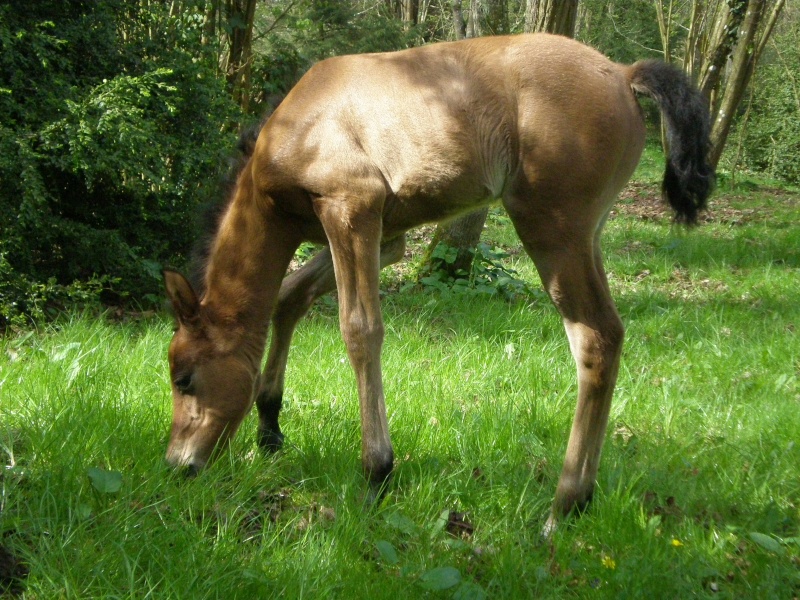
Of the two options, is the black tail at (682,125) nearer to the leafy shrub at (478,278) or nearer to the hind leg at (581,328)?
the hind leg at (581,328)

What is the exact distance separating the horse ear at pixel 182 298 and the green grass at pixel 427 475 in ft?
1.94

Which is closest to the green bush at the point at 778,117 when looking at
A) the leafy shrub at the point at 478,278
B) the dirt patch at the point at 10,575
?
the leafy shrub at the point at 478,278

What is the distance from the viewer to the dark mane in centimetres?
410

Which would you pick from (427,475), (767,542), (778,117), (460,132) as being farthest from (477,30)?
(778,117)

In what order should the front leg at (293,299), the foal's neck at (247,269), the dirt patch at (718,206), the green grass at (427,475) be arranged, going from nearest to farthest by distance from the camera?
the green grass at (427,475), the foal's neck at (247,269), the front leg at (293,299), the dirt patch at (718,206)

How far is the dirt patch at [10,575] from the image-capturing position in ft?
8.34

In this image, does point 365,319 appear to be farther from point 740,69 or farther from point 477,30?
point 740,69

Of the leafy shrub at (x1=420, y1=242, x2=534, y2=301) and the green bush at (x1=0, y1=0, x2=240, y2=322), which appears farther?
the leafy shrub at (x1=420, y1=242, x2=534, y2=301)

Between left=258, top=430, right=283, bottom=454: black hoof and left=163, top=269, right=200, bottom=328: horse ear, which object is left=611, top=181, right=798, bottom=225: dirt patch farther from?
left=163, top=269, right=200, bottom=328: horse ear

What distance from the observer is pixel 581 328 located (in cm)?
343

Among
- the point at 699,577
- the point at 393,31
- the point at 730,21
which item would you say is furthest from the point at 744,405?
the point at 393,31

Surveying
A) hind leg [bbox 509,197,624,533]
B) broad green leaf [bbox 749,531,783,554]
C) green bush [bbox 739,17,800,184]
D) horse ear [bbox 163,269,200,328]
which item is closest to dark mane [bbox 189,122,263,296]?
horse ear [bbox 163,269,200,328]

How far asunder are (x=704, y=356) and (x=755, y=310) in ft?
5.06

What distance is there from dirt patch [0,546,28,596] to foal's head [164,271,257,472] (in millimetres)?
1069
